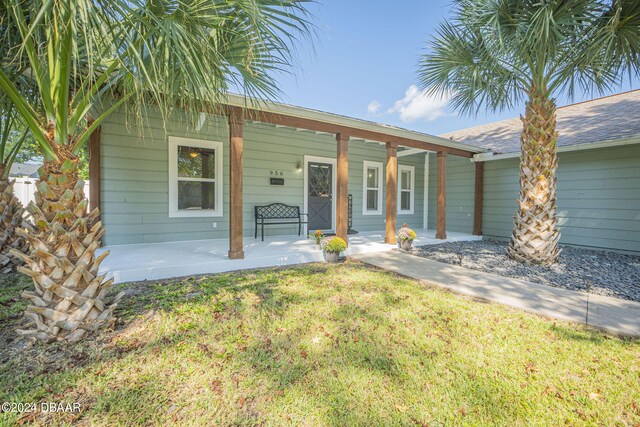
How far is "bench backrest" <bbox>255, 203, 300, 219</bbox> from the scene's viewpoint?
21.7ft

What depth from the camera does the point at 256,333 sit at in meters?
2.45

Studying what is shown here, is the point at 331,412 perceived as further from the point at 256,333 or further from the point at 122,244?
the point at 122,244

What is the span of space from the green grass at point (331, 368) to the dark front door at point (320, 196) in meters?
4.52

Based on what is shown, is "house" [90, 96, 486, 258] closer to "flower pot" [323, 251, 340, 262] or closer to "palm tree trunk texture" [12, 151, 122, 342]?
"flower pot" [323, 251, 340, 262]

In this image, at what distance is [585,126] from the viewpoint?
22.9ft

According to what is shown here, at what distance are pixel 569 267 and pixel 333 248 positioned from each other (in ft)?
13.1

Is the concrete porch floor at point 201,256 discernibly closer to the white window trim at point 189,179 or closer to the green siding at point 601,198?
the white window trim at point 189,179

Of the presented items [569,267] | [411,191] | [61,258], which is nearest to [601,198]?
[569,267]

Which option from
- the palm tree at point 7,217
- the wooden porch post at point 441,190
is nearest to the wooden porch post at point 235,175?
the palm tree at point 7,217

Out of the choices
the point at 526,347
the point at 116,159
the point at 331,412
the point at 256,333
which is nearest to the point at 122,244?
the point at 116,159

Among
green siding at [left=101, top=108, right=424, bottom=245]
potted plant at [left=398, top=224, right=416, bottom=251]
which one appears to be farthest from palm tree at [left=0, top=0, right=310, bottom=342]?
potted plant at [left=398, top=224, right=416, bottom=251]

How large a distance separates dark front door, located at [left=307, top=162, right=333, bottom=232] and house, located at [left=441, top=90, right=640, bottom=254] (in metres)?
4.24

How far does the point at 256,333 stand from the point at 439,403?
1.50 m

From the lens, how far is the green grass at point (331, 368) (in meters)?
1.58
